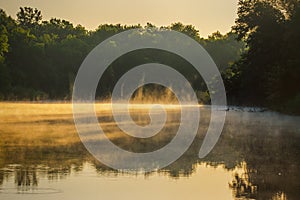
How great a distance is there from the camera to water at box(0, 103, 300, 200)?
44.5ft

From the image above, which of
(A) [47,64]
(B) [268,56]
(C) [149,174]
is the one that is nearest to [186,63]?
(A) [47,64]

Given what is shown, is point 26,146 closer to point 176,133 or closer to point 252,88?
point 176,133

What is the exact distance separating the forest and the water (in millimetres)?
24992

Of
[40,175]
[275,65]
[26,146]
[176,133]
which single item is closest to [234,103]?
[275,65]

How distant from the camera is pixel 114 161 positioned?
18016 millimetres

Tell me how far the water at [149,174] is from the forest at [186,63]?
25.0m

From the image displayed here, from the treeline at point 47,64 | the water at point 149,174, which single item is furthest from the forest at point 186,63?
the water at point 149,174

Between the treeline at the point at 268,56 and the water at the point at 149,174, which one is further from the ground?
the treeline at the point at 268,56

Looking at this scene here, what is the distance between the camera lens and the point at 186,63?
347ft

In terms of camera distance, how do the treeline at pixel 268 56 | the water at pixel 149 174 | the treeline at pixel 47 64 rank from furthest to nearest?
the treeline at pixel 47 64 < the treeline at pixel 268 56 < the water at pixel 149 174

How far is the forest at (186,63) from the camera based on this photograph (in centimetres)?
5328

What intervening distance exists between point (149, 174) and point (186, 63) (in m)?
90.0

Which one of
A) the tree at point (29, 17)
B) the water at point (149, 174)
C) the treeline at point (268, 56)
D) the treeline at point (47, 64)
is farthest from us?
the tree at point (29, 17)

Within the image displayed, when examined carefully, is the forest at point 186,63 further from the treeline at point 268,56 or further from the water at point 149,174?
the water at point 149,174
